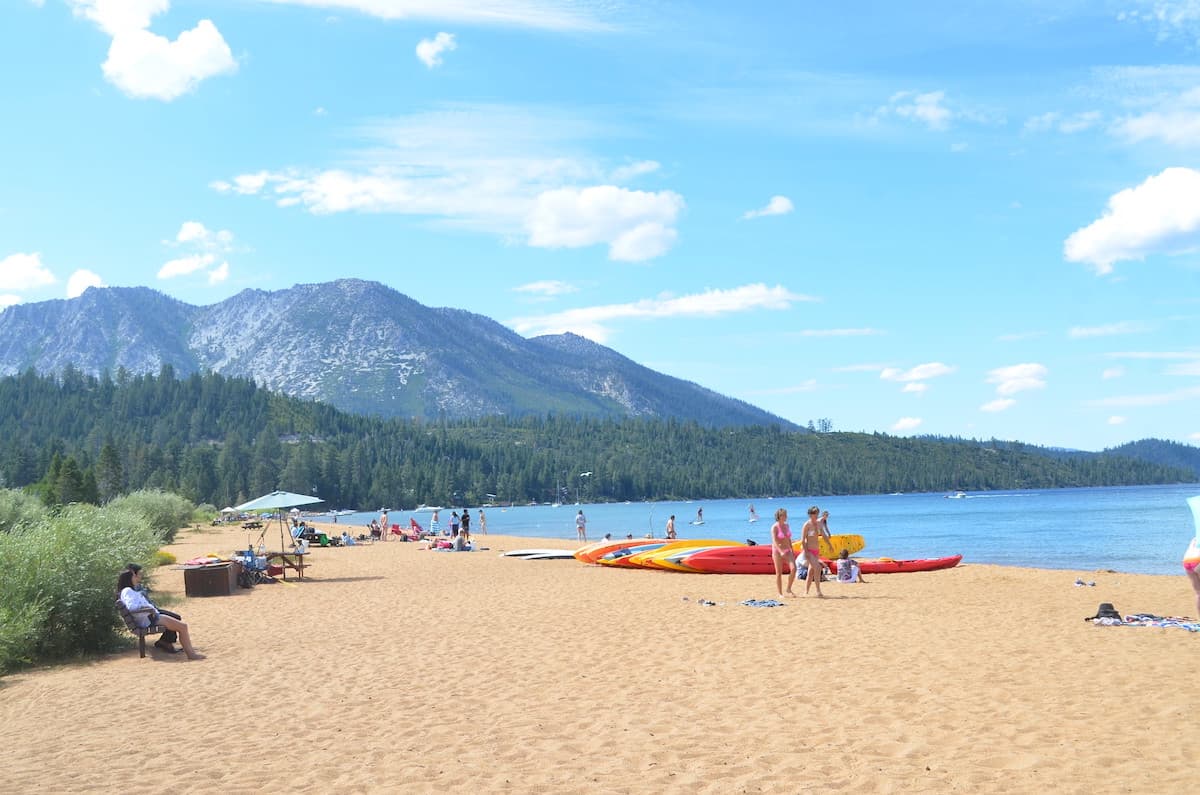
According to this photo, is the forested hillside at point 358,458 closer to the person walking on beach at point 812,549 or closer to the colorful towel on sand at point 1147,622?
the person walking on beach at point 812,549

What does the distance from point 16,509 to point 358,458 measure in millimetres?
120098

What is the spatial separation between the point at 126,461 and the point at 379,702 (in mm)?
123886

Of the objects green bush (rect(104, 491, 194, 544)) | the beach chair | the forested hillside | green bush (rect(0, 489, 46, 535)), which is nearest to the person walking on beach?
the beach chair

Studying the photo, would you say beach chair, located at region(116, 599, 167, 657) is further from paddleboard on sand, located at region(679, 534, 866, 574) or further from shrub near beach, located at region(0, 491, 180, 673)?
paddleboard on sand, located at region(679, 534, 866, 574)

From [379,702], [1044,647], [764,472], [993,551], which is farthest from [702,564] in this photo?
[764,472]

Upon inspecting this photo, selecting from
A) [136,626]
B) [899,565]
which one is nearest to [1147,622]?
[899,565]

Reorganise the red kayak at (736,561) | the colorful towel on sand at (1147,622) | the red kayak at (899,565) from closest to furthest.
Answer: the colorful towel on sand at (1147,622), the red kayak at (736,561), the red kayak at (899,565)

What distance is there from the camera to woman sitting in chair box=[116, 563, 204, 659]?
11.3 m

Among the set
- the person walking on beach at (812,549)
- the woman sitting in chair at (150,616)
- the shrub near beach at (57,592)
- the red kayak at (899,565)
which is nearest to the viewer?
the shrub near beach at (57,592)

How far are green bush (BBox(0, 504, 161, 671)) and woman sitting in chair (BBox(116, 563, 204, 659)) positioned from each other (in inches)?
16.0

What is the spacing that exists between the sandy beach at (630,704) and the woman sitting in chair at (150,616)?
226 millimetres

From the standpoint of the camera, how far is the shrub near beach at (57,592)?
10789mm

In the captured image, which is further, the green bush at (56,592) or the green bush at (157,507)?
the green bush at (157,507)

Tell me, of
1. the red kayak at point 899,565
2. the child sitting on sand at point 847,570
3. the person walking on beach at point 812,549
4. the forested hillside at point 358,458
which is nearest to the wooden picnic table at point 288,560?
the person walking on beach at point 812,549
